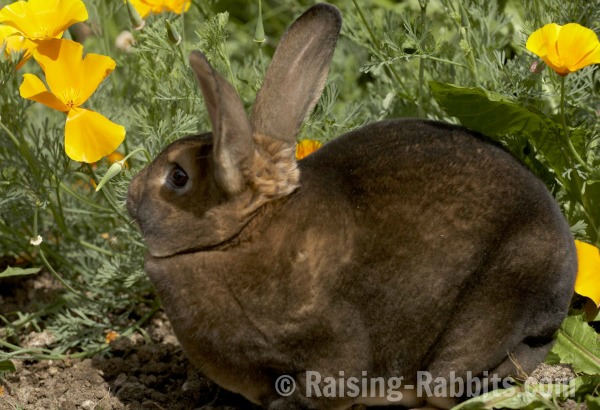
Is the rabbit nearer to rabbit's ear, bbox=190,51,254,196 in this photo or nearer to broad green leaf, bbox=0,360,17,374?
rabbit's ear, bbox=190,51,254,196

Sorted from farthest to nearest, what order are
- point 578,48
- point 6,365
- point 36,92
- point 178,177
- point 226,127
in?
point 6,365
point 36,92
point 578,48
point 178,177
point 226,127

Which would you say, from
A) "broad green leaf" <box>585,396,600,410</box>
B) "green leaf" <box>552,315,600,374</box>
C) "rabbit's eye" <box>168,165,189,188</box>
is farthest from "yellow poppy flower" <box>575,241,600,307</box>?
"rabbit's eye" <box>168,165,189,188</box>

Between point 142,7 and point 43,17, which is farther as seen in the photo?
point 142,7

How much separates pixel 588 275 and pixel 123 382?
173 cm

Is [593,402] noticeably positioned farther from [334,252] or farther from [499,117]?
[499,117]

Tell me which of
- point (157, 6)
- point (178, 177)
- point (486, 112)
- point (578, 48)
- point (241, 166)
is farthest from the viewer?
point (157, 6)

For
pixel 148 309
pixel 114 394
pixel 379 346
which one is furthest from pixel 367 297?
pixel 148 309

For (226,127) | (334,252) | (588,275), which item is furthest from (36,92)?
(588,275)

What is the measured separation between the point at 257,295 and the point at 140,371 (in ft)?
3.38

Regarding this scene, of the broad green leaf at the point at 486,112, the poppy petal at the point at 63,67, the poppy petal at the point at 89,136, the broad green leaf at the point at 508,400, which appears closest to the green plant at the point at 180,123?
the broad green leaf at the point at 486,112

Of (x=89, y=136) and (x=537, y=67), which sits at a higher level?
(x=537, y=67)

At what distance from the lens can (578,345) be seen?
161 inches

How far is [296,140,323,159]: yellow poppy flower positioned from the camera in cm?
436

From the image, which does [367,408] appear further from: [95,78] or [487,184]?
[95,78]
